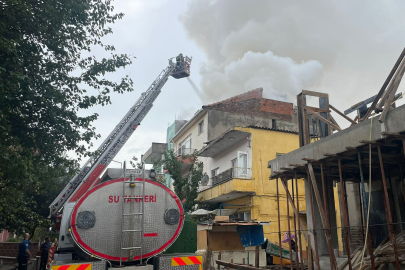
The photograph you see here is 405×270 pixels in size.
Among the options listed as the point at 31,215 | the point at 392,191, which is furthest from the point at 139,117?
the point at 392,191

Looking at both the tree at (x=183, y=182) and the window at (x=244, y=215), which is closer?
the window at (x=244, y=215)

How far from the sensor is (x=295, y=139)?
21.9 meters

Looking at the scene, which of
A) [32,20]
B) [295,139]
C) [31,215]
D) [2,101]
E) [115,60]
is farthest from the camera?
[295,139]

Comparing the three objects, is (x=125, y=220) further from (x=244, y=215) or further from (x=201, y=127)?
(x=201, y=127)

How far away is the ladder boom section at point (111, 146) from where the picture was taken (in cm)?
1231

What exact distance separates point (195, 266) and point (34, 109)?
5.89 m

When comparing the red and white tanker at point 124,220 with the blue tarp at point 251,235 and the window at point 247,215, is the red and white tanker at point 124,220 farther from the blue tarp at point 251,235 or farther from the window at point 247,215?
the window at point 247,215

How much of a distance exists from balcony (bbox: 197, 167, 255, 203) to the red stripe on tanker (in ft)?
46.5

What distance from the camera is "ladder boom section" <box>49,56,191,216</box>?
1231cm

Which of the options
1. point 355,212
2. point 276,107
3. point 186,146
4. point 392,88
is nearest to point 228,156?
point 276,107

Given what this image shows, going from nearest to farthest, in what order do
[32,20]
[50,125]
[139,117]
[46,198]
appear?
[32,20], [50,125], [139,117], [46,198]

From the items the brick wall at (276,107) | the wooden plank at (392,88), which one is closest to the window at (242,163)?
the brick wall at (276,107)

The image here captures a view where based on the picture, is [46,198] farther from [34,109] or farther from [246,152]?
[34,109]

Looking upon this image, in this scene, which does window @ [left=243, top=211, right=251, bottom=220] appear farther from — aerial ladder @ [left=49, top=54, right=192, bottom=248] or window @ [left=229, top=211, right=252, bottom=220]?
aerial ladder @ [left=49, top=54, right=192, bottom=248]
